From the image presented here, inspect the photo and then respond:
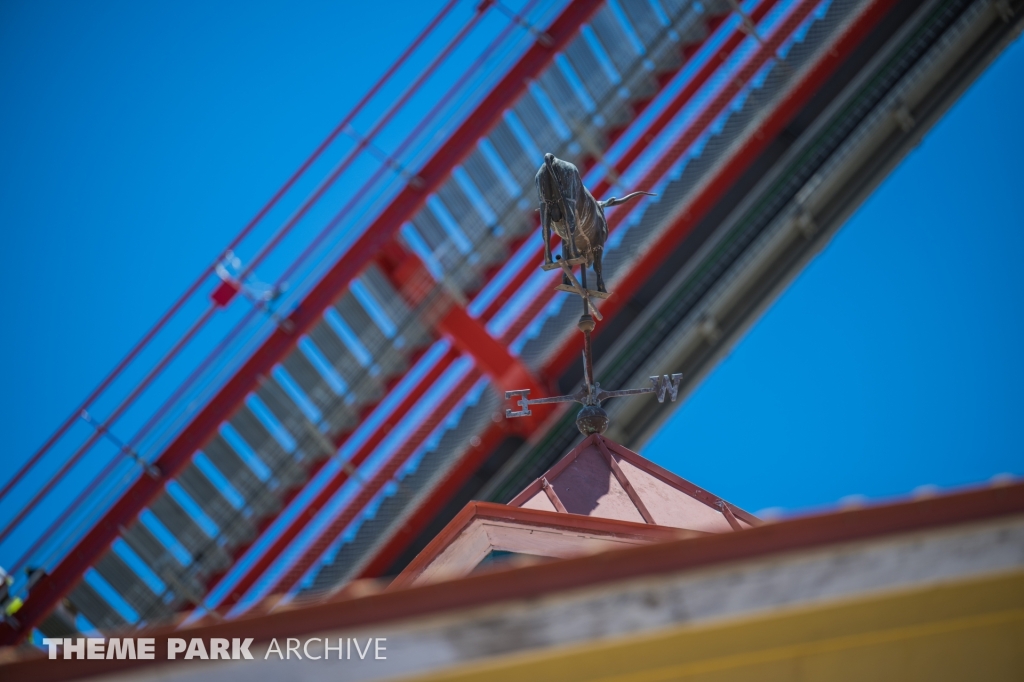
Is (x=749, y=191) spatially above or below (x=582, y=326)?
above

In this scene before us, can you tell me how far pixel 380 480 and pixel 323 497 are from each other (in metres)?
0.42

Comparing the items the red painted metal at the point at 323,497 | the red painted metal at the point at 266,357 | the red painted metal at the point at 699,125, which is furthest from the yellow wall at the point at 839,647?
the red painted metal at the point at 323,497

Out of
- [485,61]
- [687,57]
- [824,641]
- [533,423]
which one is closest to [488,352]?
[533,423]

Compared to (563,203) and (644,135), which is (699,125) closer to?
(644,135)

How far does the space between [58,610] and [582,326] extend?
15.0 feet

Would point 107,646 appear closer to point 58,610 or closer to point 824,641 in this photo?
point 824,641

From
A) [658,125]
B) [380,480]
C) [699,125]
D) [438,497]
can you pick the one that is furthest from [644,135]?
[380,480]

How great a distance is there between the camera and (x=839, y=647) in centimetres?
196

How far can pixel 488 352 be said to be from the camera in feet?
21.7

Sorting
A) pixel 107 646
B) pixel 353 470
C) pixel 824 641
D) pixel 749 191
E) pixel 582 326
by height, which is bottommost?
pixel 107 646

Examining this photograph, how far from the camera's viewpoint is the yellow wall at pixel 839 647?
186 centimetres

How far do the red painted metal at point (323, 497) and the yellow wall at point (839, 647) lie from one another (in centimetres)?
501

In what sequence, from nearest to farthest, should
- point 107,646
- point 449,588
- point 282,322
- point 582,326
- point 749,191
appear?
point 449,588, point 107,646, point 582,326, point 282,322, point 749,191

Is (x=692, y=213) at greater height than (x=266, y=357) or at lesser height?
greater
